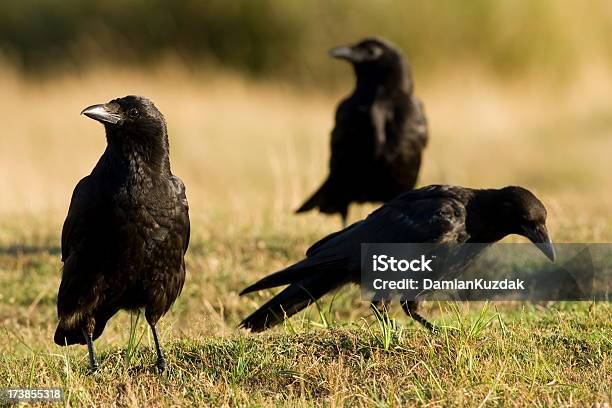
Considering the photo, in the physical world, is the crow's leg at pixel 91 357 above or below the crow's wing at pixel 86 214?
below

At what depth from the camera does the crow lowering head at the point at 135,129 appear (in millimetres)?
5121

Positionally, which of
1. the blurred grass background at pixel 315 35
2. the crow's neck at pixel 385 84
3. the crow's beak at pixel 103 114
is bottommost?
the crow's beak at pixel 103 114

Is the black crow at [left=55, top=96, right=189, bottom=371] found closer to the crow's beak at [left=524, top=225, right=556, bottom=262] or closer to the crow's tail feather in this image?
the crow's tail feather

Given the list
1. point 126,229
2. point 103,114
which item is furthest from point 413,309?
point 103,114

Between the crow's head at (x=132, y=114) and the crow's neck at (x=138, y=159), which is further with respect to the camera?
the crow's head at (x=132, y=114)

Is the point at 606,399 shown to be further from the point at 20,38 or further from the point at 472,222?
the point at 20,38

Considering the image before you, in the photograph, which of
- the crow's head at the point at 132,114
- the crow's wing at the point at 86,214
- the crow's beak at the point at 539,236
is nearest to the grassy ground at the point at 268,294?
the crow's beak at the point at 539,236

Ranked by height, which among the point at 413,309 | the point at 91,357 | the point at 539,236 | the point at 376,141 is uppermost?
the point at 376,141

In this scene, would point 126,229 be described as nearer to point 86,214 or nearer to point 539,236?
point 86,214

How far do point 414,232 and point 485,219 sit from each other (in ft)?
1.32

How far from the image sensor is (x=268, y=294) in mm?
6816

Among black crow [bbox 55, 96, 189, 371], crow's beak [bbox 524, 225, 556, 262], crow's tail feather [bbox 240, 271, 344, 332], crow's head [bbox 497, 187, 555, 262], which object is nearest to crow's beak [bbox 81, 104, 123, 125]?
black crow [bbox 55, 96, 189, 371]

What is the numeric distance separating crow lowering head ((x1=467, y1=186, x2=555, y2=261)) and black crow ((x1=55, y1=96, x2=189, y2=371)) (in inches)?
61.9

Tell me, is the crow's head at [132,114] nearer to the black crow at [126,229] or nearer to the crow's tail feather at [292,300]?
the black crow at [126,229]
